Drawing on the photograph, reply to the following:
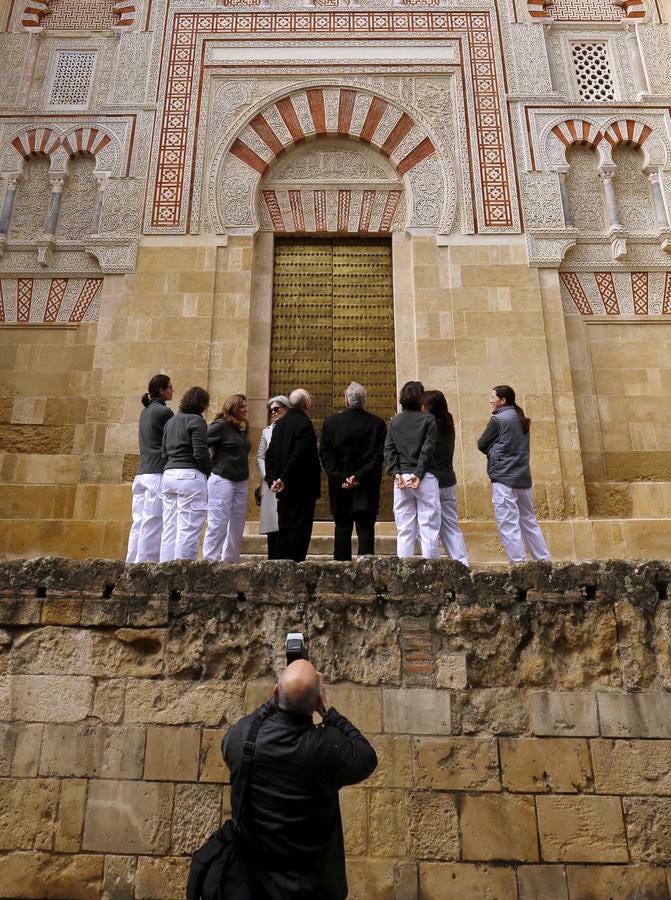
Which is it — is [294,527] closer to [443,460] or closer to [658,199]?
[443,460]

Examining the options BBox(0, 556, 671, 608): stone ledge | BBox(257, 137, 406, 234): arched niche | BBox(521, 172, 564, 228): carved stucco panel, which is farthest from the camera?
BBox(257, 137, 406, 234): arched niche

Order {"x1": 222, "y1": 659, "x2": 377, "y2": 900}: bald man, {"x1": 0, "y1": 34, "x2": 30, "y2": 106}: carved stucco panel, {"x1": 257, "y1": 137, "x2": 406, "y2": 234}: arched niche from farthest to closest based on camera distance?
{"x1": 0, "y1": 34, "x2": 30, "y2": 106}: carved stucco panel < {"x1": 257, "y1": 137, "x2": 406, "y2": 234}: arched niche < {"x1": 222, "y1": 659, "x2": 377, "y2": 900}: bald man

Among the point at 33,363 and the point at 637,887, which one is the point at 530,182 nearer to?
the point at 33,363

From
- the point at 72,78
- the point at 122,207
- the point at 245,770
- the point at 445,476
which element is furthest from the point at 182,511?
the point at 72,78

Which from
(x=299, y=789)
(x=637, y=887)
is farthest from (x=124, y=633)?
(x=637, y=887)

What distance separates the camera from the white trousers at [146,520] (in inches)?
162

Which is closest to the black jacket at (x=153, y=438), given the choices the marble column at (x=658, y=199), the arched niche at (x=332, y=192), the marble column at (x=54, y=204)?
the arched niche at (x=332, y=192)

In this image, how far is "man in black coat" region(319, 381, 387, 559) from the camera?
4.10 metres

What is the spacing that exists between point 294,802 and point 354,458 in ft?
8.38

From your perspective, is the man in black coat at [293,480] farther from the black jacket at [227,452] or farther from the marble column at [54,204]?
the marble column at [54,204]

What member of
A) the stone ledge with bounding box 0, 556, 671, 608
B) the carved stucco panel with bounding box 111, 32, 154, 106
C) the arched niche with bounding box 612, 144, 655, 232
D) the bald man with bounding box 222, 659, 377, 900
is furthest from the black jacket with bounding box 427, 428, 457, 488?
the carved stucco panel with bounding box 111, 32, 154, 106

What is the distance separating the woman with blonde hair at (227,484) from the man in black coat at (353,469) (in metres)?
0.56

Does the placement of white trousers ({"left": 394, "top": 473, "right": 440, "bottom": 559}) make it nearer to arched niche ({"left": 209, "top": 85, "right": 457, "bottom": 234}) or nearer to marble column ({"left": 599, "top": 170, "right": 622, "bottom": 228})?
arched niche ({"left": 209, "top": 85, "right": 457, "bottom": 234})

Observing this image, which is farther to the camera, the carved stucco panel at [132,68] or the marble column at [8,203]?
the carved stucco panel at [132,68]
